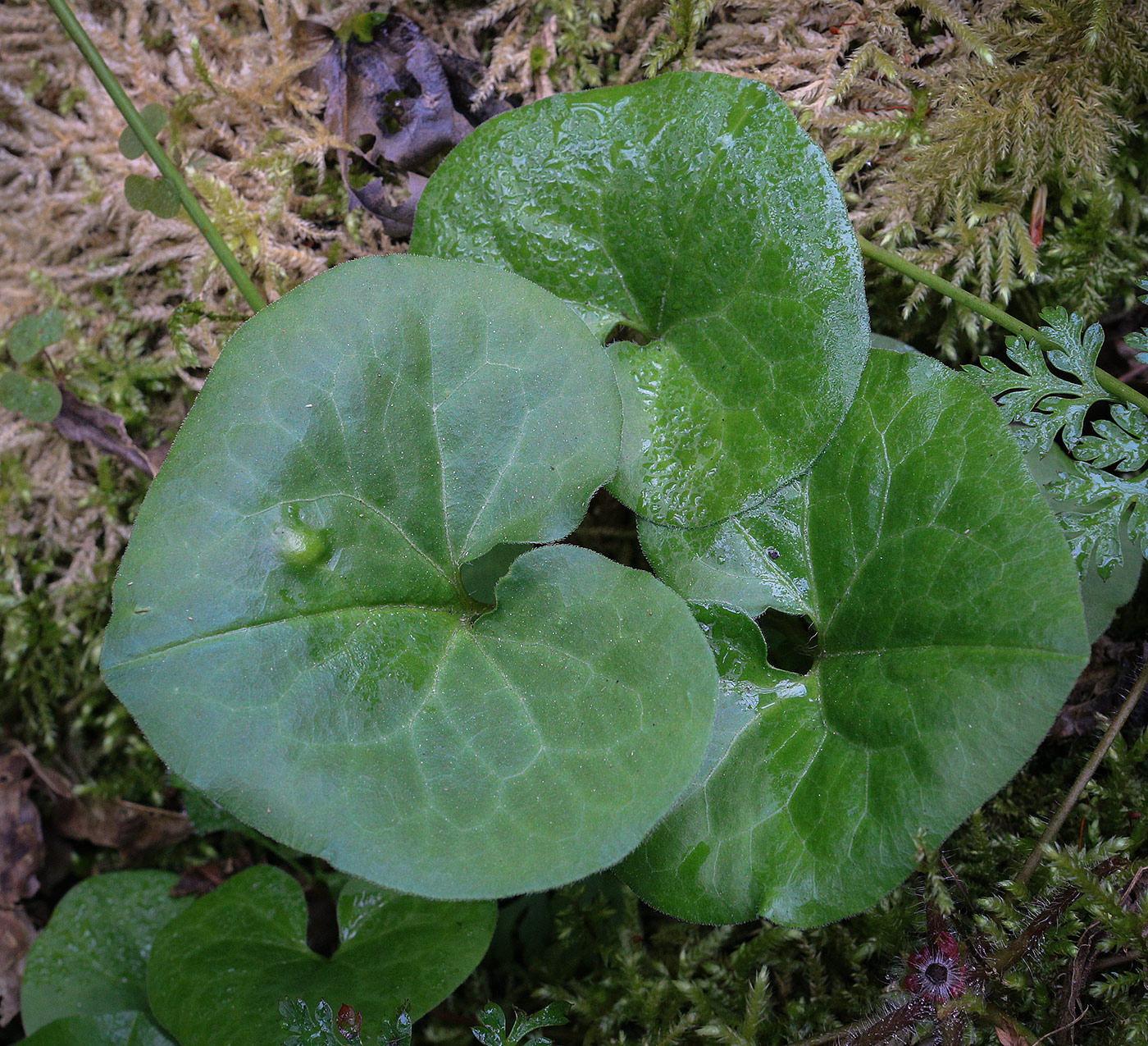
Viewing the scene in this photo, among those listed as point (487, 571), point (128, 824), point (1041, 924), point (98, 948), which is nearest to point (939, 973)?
point (1041, 924)

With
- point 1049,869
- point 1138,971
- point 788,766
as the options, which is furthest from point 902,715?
point 1138,971

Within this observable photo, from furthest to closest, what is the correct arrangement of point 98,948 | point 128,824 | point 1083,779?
point 128,824 < point 98,948 < point 1083,779

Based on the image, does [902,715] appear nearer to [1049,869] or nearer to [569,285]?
[1049,869]

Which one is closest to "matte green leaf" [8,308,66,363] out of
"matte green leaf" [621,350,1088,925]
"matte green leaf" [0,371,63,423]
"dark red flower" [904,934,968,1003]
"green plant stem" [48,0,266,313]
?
"matte green leaf" [0,371,63,423]

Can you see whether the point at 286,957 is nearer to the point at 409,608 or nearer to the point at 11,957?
the point at 409,608

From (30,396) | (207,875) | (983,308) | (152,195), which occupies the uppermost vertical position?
(152,195)

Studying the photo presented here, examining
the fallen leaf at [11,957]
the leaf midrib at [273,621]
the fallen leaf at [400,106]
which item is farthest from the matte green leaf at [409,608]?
the fallen leaf at [11,957]
